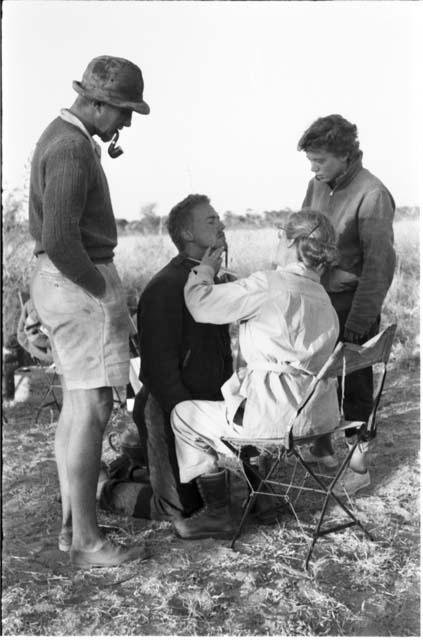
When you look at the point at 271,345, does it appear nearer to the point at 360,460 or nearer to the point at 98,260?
the point at 98,260

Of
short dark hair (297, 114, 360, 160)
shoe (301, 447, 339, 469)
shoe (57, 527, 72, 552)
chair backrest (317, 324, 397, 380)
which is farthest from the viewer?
shoe (301, 447, 339, 469)

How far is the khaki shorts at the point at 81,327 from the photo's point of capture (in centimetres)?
329

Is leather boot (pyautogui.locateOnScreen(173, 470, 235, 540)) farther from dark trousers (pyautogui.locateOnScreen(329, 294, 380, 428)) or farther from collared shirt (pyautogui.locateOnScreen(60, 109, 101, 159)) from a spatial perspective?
collared shirt (pyautogui.locateOnScreen(60, 109, 101, 159))

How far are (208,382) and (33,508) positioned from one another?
1.18m

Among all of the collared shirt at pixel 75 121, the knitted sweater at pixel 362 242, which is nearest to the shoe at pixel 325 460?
the knitted sweater at pixel 362 242

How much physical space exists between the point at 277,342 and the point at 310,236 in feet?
1.57

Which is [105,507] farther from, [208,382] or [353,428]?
[353,428]

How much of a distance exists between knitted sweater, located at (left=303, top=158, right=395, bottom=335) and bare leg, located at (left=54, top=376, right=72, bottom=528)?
161 cm

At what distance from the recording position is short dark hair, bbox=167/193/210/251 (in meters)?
3.89

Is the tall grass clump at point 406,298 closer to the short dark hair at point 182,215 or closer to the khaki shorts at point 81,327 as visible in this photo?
the short dark hair at point 182,215

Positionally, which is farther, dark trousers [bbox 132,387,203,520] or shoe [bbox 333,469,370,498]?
shoe [bbox 333,469,370,498]

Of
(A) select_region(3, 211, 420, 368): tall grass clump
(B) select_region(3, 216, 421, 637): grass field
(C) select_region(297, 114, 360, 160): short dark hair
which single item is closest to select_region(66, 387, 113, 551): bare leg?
(B) select_region(3, 216, 421, 637): grass field

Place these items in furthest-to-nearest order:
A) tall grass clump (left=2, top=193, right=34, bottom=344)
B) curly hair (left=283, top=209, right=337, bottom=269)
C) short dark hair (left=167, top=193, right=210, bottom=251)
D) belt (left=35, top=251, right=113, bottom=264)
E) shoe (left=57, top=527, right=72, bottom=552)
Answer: tall grass clump (left=2, top=193, right=34, bottom=344), short dark hair (left=167, top=193, right=210, bottom=251), shoe (left=57, top=527, right=72, bottom=552), curly hair (left=283, top=209, right=337, bottom=269), belt (left=35, top=251, right=113, bottom=264)

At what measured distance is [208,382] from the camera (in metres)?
3.92
